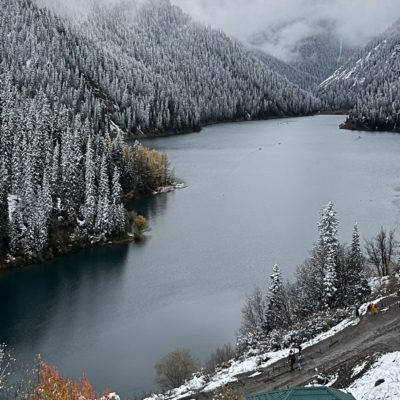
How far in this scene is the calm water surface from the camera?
5850 cm

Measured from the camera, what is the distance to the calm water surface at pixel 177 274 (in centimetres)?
5850

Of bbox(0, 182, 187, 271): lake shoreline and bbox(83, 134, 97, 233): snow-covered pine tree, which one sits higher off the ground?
bbox(83, 134, 97, 233): snow-covered pine tree

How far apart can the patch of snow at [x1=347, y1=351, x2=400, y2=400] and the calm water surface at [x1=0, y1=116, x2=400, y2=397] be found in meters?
23.6

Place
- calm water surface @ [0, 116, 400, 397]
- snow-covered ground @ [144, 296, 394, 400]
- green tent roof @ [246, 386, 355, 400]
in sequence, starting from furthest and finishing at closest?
calm water surface @ [0, 116, 400, 397] < snow-covered ground @ [144, 296, 394, 400] < green tent roof @ [246, 386, 355, 400]

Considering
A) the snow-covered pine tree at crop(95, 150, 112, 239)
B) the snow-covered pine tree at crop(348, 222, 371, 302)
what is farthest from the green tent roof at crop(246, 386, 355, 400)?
the snow-covered pine tree at crop(95, 150, 112, 239)

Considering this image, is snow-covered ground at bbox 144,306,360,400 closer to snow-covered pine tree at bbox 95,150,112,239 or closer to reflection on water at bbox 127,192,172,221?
snow-covered pine tree at bbox 95,150,112,239

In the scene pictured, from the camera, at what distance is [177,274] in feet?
259

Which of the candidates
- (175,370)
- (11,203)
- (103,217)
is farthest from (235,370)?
(11,203)

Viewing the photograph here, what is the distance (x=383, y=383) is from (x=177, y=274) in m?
51.5

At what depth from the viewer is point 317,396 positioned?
69.1 ft

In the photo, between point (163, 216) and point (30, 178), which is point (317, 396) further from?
point (163, 216)

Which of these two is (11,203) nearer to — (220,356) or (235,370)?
(220,356)

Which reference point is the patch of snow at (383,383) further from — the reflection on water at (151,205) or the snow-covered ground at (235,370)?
the reflection on water at (151,205)

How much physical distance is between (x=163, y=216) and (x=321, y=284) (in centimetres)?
6246
